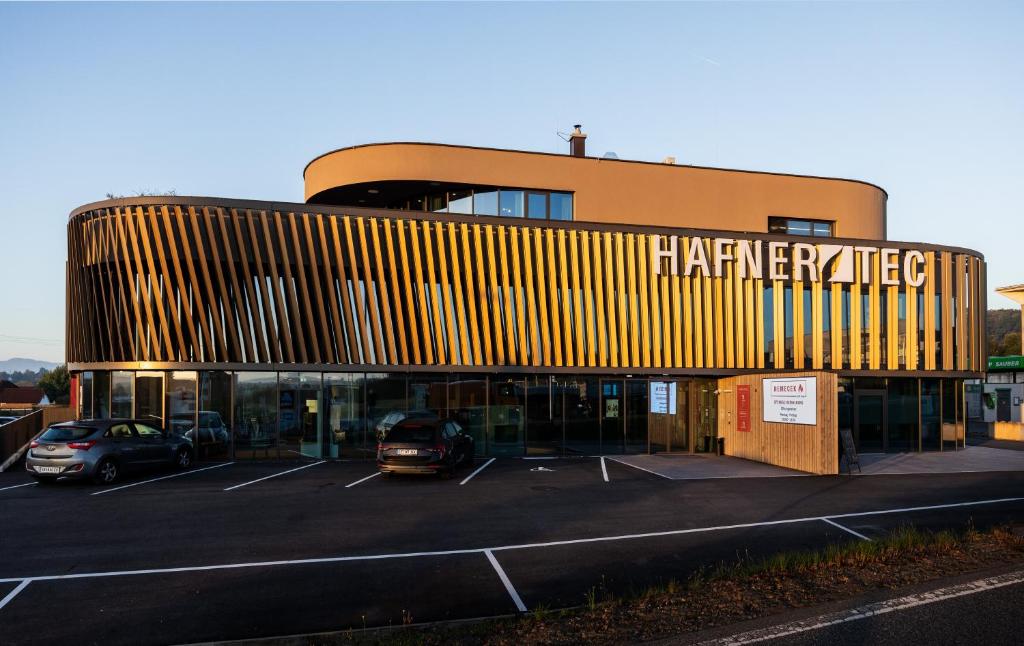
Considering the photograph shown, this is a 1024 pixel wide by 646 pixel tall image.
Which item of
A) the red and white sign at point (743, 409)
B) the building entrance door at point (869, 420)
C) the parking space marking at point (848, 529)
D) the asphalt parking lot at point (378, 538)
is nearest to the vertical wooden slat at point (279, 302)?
the asphalt parking lot at point (378, 538)

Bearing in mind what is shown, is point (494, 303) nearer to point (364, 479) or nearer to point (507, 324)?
Result: point (507, 324)

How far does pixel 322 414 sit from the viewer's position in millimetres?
21141

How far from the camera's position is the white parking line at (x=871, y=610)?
6371 mm

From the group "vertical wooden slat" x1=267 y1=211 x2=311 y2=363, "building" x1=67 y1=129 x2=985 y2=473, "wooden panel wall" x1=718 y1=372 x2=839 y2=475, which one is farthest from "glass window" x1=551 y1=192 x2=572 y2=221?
"vertical wooden slat" x1=267 y1=211 x2=311 y2=363

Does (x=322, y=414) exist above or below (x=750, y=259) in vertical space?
below

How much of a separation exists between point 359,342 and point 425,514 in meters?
9.40

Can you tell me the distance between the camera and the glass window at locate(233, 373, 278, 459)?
2064cm

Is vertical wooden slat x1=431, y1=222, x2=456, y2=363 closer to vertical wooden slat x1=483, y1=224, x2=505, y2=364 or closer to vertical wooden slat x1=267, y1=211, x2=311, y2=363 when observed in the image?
vertical wooden slat x1=483, y1=224, x2=505, y2=364

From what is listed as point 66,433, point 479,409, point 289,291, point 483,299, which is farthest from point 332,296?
point 66,433

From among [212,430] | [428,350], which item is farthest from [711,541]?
[212,430]

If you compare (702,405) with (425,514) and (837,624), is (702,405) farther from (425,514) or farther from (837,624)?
(837,624)

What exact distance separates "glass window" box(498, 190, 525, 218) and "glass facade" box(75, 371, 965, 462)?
7179 millimetres

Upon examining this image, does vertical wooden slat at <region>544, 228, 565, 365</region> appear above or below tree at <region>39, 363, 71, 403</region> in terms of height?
above

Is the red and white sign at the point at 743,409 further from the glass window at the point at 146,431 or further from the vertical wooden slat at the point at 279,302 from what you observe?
the glass window at the point at 146,431
